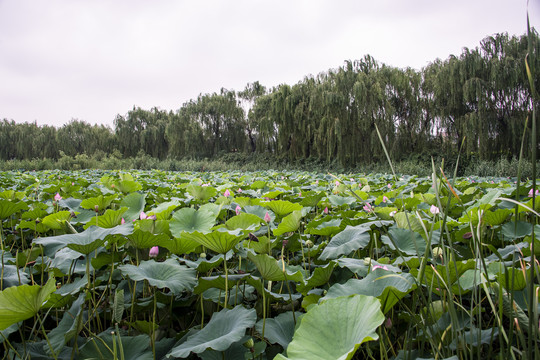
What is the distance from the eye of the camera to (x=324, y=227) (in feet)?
3.81

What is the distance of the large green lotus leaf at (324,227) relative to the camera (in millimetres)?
1162

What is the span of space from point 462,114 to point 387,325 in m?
15.1

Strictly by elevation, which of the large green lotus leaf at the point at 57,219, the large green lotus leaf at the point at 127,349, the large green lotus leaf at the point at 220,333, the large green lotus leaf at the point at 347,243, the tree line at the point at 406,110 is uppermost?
the tree line at the point at 406,110

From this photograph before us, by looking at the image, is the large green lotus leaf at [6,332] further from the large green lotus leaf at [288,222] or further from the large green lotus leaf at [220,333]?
the large green lotus leaf at [288,222]

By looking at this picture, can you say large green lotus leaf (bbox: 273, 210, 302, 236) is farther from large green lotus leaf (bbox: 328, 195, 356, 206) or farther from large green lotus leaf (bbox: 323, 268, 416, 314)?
large green lotus leaf (bbox: 328, 195, 356, 206)

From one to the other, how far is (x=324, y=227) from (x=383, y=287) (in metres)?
0.47

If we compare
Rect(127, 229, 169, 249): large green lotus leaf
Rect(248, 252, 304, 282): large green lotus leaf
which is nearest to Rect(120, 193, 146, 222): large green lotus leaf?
Rect(127, 229, 169, 249): large green lotus leaf

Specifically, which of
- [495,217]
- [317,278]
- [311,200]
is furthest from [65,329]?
[495,217]

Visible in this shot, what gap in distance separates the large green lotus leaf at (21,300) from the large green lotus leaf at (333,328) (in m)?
0.49

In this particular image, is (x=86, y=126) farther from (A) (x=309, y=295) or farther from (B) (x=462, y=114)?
(A) (x=309, y=295)

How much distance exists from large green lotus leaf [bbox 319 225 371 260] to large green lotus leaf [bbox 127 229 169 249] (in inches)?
17.9

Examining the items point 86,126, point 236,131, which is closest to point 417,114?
point 236,131

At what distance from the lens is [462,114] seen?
43.9 feet

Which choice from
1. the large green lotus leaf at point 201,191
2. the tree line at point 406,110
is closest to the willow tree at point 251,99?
the tree line at point 406,110
